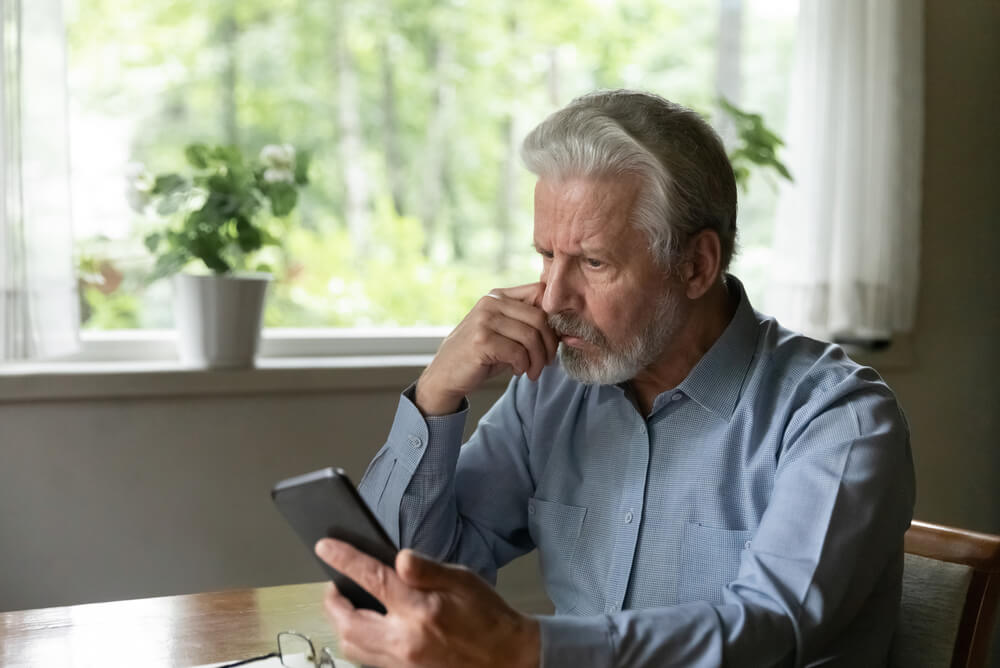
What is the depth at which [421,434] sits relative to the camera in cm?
143

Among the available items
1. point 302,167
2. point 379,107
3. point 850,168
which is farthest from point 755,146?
point 302,167

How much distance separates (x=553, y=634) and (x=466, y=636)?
86mm

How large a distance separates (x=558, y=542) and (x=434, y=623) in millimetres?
553

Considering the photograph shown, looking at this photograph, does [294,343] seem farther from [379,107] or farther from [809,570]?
[809,570]

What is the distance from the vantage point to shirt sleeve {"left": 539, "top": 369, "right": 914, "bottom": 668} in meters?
1.00

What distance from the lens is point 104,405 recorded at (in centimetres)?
219

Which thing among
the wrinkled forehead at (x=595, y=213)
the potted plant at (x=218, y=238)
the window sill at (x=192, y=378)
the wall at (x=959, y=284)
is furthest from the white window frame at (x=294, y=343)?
the wall at (x=959, y=284)

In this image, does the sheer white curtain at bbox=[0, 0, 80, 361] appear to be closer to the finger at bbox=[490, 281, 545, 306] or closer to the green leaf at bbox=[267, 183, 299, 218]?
the green leaf at bbox=[267, 183, 299, 218]

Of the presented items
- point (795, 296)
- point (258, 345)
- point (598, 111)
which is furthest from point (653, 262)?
point (795, 296)

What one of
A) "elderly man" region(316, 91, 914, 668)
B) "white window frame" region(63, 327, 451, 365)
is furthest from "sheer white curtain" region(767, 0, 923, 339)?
"elderly man" region(316, 91, 914, 668)

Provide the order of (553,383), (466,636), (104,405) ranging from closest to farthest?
(466,636) < (553,383) < (104,405)

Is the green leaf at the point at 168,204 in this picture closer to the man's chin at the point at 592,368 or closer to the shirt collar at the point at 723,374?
the man's chin at the point at 592,368

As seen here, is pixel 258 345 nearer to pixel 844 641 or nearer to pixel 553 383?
pixel 553 383

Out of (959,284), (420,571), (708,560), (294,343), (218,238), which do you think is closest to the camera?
(420,571)
